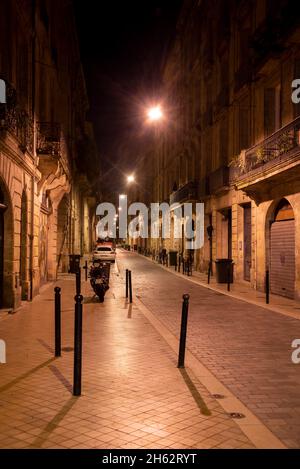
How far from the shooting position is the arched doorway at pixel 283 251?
1631 centimetres

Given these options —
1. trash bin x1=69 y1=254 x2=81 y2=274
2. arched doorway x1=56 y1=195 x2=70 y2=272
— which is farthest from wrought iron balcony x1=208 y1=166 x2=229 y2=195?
trash bin x1=69 y1=254 x2=81 y2=274

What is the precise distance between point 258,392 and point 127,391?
162 centimetres

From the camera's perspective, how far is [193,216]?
32.0 meters

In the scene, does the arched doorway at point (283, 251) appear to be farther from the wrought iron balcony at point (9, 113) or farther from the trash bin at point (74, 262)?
the trash bin at point (74, 262)

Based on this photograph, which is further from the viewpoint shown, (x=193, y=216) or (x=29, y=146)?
(x=193, y=216)

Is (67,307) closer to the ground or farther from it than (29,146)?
closer to the ground

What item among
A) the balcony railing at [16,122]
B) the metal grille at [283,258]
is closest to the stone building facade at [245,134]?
the metal grille at [283,258]

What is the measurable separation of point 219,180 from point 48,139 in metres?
9.76

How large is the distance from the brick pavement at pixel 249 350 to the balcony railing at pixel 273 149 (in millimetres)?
5020

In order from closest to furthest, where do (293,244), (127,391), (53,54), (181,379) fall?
(127,391), (181,379), (293,244), (53,54)

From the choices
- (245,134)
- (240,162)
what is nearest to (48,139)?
(240,162)

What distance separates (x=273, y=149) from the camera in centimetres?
1683
